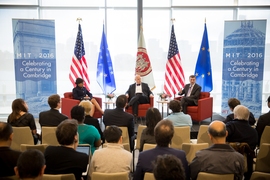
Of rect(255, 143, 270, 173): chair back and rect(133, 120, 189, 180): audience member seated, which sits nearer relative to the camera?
rect(133, 120, 189, 180): audience member seated

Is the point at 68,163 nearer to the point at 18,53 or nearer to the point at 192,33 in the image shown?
the point at 18,53

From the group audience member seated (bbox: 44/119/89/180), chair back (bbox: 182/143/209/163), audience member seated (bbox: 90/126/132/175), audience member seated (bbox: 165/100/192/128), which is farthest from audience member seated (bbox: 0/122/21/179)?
audience member seated (bbox: 165/100/192/128)

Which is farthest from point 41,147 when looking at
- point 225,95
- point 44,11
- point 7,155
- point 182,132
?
point 44,11

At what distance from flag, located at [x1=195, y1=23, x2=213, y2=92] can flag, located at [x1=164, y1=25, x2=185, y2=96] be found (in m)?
0.50

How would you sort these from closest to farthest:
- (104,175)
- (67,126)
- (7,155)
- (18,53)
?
(104,175) → (7,155) → (67,126) → (18,53)

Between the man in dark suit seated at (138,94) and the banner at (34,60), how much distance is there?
7.42 ft

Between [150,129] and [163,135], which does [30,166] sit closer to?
[163,135]

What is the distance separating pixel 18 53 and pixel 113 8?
3.22 metres

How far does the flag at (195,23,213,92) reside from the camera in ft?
26.2

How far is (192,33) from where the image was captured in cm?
899

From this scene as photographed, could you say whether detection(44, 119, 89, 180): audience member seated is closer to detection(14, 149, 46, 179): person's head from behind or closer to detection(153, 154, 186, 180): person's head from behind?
detection(14, 149, 46, 179): person's head from behind

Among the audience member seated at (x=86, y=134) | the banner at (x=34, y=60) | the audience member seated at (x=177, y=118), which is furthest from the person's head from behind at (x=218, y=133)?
the banner at (x=34, y=60)

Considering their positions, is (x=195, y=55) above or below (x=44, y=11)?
below

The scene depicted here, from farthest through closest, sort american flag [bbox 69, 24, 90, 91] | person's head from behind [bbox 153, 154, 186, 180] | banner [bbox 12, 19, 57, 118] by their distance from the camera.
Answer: american flag [bbox 69, 24, 90, 91], banner [bbox 12, 19, 57, 118], person's head from behind [bbox 153, 154, 186, 180]
